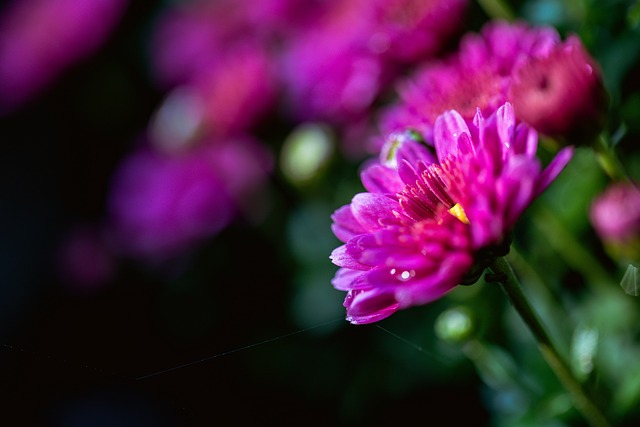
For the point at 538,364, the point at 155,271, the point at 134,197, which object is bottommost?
the point at 538,364

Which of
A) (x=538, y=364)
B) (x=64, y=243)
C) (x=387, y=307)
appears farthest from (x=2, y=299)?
(x=387, y=307)

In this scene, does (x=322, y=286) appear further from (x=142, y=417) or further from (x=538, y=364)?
(x=142, y=417)

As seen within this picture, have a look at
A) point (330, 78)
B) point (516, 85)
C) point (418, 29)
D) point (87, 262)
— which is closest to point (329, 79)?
point (330, 78)

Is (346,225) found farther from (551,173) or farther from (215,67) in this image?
(215,67)

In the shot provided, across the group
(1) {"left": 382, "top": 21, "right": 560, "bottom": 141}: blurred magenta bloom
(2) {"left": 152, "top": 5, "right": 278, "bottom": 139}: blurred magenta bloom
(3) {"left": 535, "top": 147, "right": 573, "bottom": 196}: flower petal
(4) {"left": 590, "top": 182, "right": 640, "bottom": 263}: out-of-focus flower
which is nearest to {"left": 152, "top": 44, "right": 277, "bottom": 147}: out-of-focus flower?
(2) {"left": 152, "top": 5, "right": 278, "bottom": 139}: blurred magenta bloom

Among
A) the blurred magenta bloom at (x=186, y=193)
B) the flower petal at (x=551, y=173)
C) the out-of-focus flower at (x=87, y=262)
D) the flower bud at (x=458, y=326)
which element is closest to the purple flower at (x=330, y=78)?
the blurred magenta bloom at (x=186, y=193)

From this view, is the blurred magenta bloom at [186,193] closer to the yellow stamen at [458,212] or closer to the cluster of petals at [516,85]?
the cluster of petals at [516,85]
